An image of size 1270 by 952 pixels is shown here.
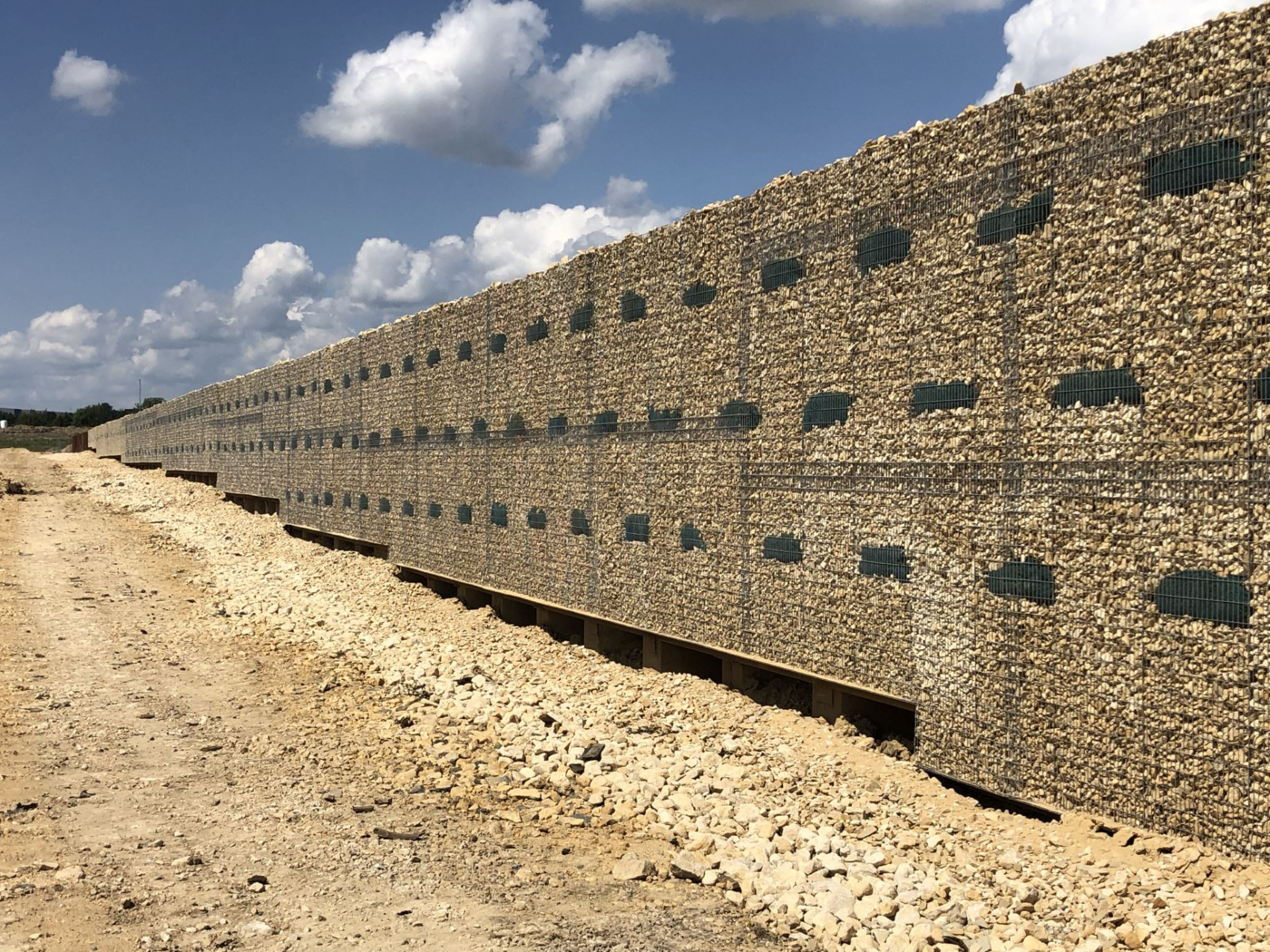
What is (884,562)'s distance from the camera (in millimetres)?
6270

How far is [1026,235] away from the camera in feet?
17.6

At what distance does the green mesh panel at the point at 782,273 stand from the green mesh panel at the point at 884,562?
2.07 m

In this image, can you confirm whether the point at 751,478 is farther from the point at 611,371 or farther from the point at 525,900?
the point at 525,900

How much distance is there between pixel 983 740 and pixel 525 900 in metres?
2.85

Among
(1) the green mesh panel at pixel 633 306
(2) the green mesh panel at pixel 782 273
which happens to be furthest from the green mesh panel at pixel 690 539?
(2) the green mesh panel at pixel 782 273

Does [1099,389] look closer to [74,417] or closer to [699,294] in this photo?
[699,294]

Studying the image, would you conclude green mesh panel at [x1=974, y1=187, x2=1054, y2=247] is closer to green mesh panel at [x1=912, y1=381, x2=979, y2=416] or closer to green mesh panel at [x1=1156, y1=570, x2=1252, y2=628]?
green mesh panel at [x1=912, y1=381, x2=979, y2=416]

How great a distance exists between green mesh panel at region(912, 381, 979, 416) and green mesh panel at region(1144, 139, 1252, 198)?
1.42 meters

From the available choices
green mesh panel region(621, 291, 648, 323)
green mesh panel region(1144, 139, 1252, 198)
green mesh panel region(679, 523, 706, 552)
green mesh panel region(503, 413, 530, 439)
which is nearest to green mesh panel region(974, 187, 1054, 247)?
green mesh panel region(1144, 139, 1252, 198)

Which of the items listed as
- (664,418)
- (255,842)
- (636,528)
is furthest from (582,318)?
(255,842)

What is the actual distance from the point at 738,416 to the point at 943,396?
2025mm

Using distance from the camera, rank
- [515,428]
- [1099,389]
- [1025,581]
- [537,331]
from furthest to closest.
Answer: [515,428]
[537,331]
[1025,581]
[1099,389]

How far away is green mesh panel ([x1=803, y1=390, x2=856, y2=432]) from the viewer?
21.6 feet

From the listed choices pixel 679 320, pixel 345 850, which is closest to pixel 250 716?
pixel 345 850
